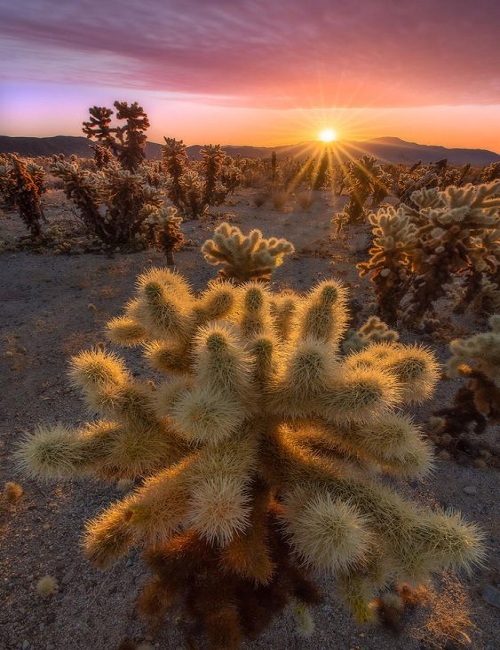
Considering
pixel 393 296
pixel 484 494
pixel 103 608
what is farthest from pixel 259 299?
pixel 393 296

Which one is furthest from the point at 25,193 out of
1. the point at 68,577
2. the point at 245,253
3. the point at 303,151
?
the point at 303,151

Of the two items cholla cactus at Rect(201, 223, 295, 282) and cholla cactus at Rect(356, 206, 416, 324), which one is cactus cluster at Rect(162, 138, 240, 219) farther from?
cholla cactus at Rect(201, 223, 295, 282)

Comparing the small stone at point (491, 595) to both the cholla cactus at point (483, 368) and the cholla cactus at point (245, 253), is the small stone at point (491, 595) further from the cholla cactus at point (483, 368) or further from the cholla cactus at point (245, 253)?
the cholla cactus at point (245, 253)

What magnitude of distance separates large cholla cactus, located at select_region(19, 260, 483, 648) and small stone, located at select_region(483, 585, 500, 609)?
2181 millimetres

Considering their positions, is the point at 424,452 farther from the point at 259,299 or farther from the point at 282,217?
the point at 282,217

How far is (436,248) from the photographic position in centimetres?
702

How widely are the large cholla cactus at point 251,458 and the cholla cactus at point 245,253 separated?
249 centimetres

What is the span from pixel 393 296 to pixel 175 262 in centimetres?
723

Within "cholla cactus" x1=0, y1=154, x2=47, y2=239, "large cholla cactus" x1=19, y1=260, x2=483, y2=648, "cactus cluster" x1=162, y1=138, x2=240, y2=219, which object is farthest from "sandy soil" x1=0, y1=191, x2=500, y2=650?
"cactus cluster" x1=162, y1=138, x2=240, y2=219

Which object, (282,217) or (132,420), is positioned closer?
(132,420)

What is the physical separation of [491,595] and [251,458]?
3315 millimetres

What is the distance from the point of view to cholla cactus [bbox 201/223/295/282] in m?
5.13

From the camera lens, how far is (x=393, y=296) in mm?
8242

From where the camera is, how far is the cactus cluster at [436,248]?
679 centimetres
